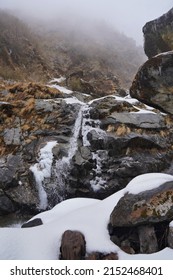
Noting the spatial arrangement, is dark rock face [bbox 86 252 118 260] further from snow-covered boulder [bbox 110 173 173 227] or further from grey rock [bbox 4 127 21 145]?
grey rock [bbox 4 127 21 145]

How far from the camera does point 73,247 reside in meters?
6.88

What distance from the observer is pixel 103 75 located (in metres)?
46.4

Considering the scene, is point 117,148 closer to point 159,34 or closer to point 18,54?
point 159,34

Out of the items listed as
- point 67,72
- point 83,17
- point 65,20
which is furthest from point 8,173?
point 83,17

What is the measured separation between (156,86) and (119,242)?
339 cm

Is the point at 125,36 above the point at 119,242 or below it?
above

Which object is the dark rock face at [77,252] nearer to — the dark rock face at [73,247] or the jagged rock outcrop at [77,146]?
the dark rock face at [73,247]

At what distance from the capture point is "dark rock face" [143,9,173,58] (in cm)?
797

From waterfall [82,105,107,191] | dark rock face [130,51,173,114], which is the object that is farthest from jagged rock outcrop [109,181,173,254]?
waterfall [82,105,107,191]

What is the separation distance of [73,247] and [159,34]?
513 centimetres

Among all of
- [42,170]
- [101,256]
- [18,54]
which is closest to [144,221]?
[101,256]
